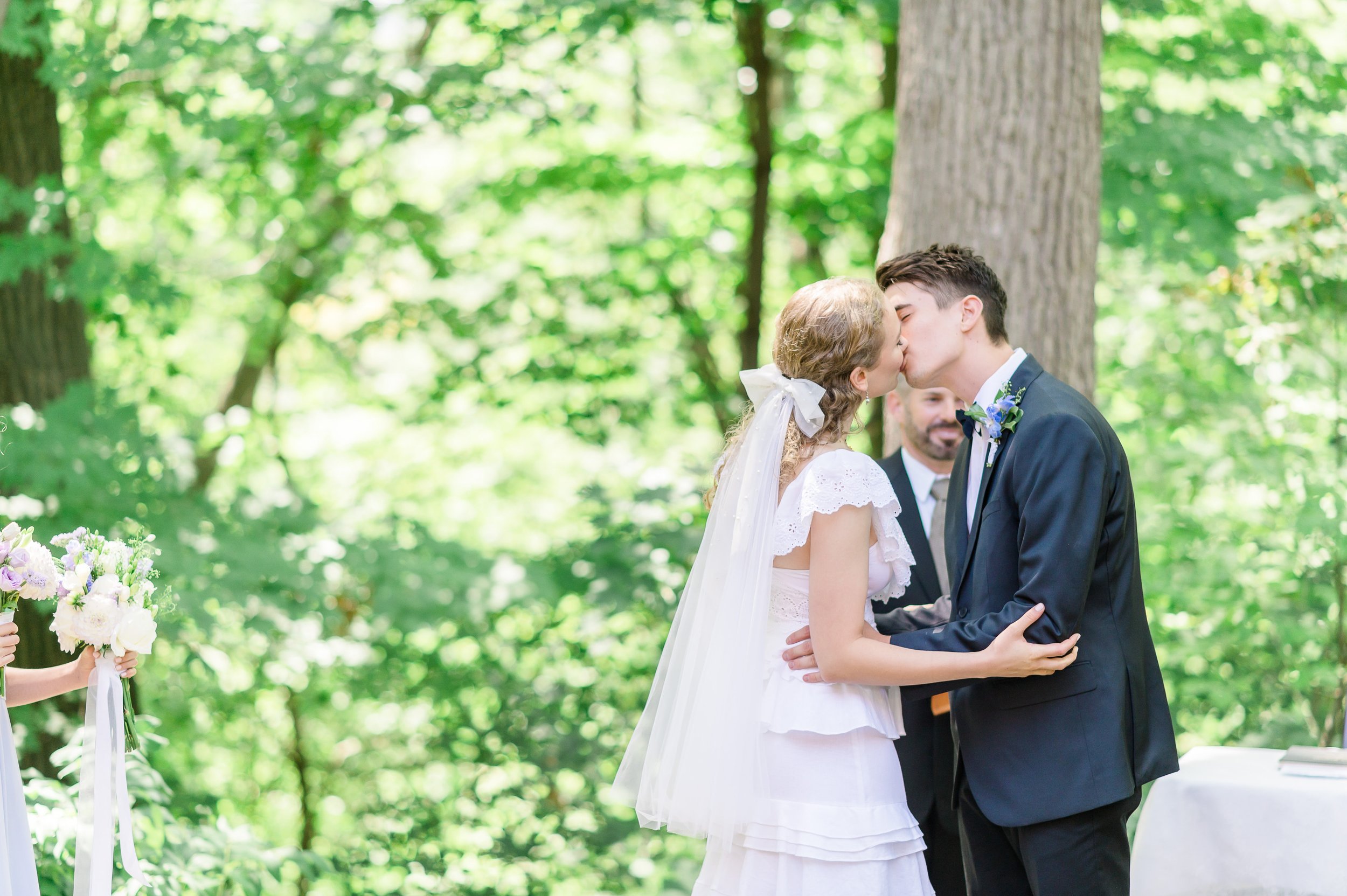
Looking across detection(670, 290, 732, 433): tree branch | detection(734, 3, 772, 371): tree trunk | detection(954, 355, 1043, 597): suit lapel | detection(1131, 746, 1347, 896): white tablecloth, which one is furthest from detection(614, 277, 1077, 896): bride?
detection(670, 290, 732, 433): tree branch

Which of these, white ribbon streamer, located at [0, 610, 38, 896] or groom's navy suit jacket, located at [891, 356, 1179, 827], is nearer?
groom's navy suit jacket, located at [891, 356, 1179, 827]

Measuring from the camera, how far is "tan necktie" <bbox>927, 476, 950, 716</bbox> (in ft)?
10.6

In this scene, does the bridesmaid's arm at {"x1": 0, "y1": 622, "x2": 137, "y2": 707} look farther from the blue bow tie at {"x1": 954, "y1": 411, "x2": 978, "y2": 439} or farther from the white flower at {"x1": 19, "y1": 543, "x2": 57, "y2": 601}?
the blue bow tie at {"x1": 954, "y1": 411, "x2": 978, "y2": 439}

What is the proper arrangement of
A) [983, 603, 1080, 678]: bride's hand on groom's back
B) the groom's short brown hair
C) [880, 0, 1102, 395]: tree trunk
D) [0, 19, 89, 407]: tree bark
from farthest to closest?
[0, 19, 89, 407]: tree bark < [880, 0, 1102, 395]: tree trunk < the groom's short brown hair < [983, 603, 1080, 678]: bride's hand on groom's back

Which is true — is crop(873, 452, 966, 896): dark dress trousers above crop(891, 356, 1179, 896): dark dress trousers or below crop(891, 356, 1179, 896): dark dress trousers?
below

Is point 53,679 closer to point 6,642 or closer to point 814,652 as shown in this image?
point 6,642

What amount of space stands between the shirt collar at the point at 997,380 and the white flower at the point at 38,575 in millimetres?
2095

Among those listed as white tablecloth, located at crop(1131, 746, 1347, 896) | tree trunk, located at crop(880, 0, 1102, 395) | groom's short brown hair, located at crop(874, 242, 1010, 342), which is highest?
tree trunk, located at crop(880, 0, 1102, 395)

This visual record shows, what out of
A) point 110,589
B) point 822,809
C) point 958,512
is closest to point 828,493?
point 958,512

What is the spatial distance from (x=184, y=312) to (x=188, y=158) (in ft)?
4.25

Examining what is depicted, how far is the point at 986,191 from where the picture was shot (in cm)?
394

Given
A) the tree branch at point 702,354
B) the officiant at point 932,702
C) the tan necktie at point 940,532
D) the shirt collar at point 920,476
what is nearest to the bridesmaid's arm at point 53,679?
the officiant at point 932,702

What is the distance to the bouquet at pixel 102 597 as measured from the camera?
247 centimetres

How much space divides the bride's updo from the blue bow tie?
23 centimetres
